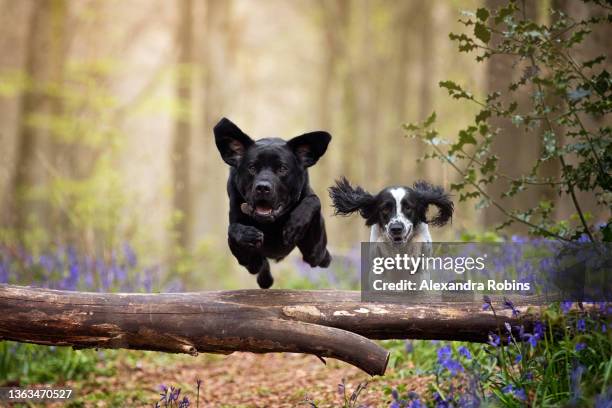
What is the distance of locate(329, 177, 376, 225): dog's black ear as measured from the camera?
546 centimetres

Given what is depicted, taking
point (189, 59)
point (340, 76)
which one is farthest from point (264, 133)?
point (189, 59)

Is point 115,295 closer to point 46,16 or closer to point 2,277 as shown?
point 2,277

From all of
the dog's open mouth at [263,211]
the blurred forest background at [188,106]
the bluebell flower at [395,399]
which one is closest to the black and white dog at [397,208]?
the blurred forest background at [188,106]

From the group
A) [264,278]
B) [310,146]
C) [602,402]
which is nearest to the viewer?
[602,402]

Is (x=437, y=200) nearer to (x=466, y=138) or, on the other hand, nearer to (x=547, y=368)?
(x=466, y=138)

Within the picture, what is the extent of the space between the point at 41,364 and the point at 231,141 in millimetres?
3052

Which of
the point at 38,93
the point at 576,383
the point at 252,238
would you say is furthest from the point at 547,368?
the point at 38,93

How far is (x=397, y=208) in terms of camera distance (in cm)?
521

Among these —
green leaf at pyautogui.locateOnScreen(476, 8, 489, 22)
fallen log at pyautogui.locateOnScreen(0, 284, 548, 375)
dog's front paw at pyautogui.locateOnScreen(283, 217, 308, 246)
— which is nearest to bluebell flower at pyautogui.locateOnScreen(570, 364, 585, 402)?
fallen log at pyautogui.locateOnScreen(0, 284, 548, 375)

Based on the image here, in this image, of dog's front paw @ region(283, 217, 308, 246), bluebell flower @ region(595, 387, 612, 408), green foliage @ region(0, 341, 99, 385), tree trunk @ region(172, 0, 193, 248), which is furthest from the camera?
tree trunk @ region(172, 0, 193, 248)

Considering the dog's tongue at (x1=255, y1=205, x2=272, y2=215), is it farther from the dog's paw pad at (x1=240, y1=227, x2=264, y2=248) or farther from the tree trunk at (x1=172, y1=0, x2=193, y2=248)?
the tree trunk at (x1=172, y1=0, x2=193, y2=248)

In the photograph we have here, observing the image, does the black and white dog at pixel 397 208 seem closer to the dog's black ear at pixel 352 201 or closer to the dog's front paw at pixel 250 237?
the dog's black ear at pixel 352 201

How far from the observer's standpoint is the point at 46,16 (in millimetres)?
13508

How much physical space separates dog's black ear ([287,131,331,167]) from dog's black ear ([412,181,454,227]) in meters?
0.91
